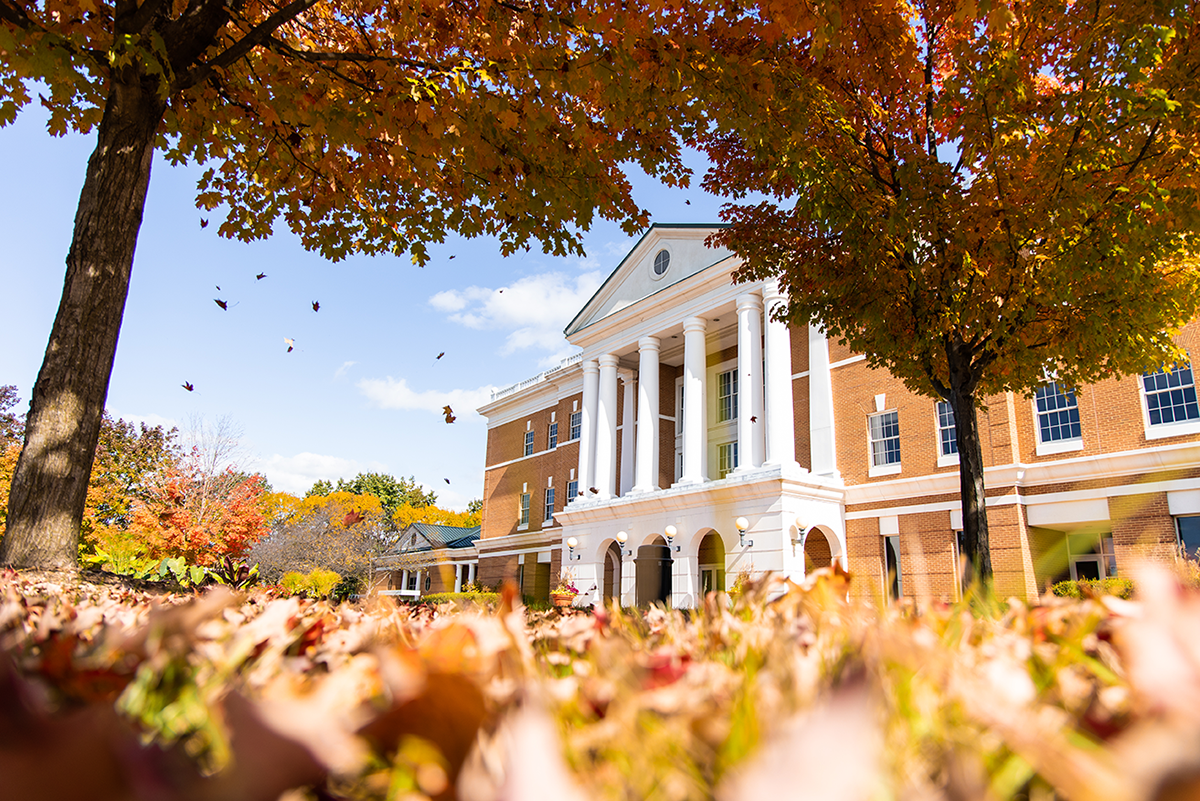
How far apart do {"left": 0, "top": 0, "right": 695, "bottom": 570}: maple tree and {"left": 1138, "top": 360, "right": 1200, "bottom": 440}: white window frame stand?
17286 mm

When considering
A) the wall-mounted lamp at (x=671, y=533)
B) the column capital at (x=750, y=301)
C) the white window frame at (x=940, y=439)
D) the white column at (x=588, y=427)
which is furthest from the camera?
the white column at (x=588, y=427)

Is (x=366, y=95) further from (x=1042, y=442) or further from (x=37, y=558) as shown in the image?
(x=1042, y=442)

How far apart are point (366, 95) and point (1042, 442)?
21217 mm

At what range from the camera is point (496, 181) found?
24.6ft

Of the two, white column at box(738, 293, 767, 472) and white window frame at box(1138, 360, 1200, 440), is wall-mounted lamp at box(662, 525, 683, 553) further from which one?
white window frame at box(1138, 360, 1200, 440)

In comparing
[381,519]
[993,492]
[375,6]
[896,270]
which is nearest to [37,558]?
[375,6]

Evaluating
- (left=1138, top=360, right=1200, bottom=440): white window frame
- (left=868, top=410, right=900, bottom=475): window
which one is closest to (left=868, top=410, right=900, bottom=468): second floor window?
(left=868, top=410, right=900, bottom=475): window

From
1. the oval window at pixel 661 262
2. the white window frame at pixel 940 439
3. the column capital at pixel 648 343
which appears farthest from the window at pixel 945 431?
the oval window at pixel 661 262

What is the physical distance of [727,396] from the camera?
31.6 meters

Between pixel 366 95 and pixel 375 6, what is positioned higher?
pixel 375 6

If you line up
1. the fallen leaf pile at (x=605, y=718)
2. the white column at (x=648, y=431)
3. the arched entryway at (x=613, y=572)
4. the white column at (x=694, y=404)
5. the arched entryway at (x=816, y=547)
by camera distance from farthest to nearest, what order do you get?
1. the arched entryway at (x=613, y=572)
2. the white column at (x=648, y=431)
3. the white column at (x=694, y=404)
4. the arched entryway at (x=816, y=547)
5. the fallen leaf pile at (x=605, y=718)

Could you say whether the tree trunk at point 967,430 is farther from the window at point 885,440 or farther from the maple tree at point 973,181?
the window at point 885,440

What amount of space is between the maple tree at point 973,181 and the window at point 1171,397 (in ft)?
28.2

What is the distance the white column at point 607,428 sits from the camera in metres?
32.2
